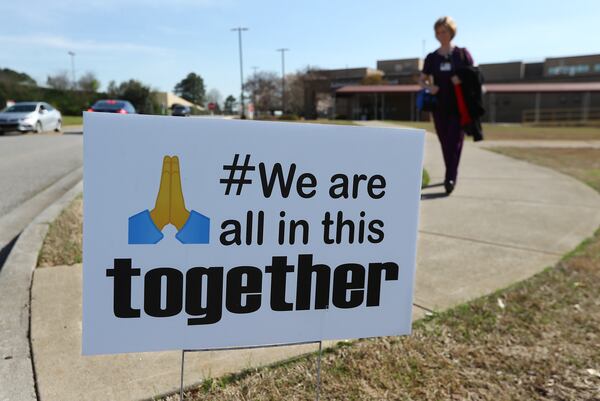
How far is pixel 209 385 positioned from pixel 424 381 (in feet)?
2.95

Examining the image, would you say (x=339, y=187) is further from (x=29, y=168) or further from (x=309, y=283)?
(x=29, y=168)

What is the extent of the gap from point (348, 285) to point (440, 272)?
5.61ft

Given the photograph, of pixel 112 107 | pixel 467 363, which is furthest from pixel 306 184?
pixel 112 107

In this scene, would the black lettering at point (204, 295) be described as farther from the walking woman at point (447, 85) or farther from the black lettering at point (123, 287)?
the walking woman at point (447, 85)

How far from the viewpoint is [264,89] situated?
80625 mm

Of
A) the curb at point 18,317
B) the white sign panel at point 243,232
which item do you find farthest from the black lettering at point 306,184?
the curb at point 18,317

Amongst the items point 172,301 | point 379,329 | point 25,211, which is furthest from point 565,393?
point 25,211

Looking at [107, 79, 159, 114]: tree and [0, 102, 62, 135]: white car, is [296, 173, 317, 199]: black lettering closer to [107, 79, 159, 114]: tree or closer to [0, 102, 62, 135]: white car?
[0, 102, 62, 135]: white car

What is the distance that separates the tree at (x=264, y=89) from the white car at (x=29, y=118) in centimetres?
5870

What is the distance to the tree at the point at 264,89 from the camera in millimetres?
80250

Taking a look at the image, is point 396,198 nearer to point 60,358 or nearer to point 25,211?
point 60,358

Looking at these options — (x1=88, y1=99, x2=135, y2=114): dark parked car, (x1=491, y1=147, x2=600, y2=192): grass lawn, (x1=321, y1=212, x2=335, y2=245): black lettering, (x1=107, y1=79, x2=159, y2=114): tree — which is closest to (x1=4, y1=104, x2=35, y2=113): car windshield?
(x1=88, y1=99, x2=135, y2=114): dark parked car

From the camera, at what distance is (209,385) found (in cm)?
205

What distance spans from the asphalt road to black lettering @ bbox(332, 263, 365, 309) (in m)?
4.83
